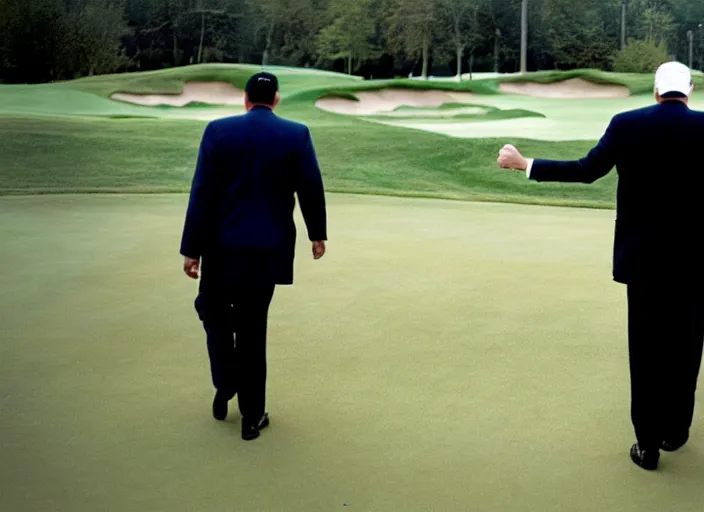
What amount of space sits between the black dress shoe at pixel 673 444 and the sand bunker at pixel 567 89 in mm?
17196

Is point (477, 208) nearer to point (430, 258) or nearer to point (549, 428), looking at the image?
point (430, 258)

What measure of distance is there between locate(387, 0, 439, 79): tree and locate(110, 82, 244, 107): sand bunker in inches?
122

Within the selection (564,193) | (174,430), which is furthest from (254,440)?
(564,193)

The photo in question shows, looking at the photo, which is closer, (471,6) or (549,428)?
(549,428)

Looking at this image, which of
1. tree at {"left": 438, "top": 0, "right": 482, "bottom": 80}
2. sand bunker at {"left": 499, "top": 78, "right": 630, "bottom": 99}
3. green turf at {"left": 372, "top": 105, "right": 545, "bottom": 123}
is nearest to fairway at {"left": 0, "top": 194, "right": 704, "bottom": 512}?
tree at {"left": 438, "top": 0, "right": 482, "bottom": 80}

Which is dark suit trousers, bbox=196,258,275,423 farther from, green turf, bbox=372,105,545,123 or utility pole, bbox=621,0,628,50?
utility pole, bbox=621,0,628,50

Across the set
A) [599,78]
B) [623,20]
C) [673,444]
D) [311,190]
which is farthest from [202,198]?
[599,78]

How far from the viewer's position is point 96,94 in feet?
54.2

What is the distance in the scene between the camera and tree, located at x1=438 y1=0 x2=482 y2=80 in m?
17.7

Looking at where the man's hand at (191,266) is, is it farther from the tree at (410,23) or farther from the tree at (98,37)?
the tree at (410,23)

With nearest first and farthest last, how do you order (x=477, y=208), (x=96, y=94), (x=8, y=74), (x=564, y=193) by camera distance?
1. (x=477, y=208)
2. (x=564, y=193)
3. (x=8, y=74)
4. (x=96, y=94)

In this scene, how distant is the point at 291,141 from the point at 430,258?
10.4 ft

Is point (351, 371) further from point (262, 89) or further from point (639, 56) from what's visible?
point (639, 56)

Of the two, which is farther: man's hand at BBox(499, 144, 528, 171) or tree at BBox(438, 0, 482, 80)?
tree at BBox(438, 0, 482, 80)
